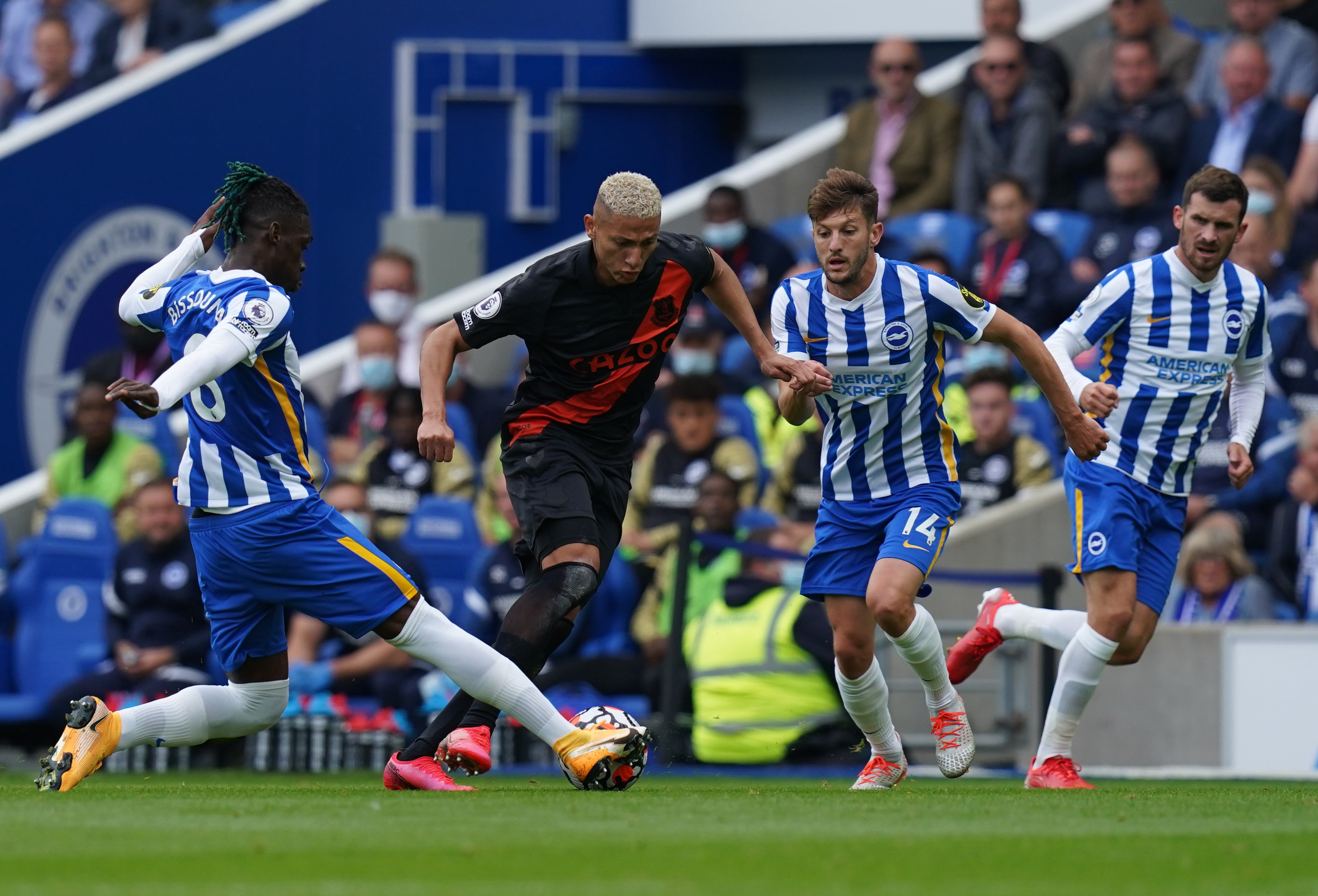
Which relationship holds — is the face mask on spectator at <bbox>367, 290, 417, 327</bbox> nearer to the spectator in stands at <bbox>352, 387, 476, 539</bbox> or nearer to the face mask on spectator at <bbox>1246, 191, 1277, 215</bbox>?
the spectator in stands at <bbox>352, 387, 476, 539</bbox>

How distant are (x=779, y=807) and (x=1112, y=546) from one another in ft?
6.41

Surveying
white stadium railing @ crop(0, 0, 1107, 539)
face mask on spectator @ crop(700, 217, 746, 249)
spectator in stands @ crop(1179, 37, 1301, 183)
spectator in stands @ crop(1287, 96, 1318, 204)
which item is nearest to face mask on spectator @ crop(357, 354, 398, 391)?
white stadium railing @ crop(0, 0, 1107, 539)

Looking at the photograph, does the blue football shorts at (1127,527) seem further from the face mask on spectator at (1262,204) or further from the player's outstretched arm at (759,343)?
the face mask on spectator at (1262,204)

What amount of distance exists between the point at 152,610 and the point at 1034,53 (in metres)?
7.08

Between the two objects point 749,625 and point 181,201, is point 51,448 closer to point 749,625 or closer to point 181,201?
point 181,201

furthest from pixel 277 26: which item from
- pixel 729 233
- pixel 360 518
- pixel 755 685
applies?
pixel 755 685

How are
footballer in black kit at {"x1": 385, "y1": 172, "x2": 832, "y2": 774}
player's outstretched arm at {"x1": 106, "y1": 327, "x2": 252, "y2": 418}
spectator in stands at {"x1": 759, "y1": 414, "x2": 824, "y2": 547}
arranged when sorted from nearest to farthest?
player's outstretched arm at {"x1": 106, "y1": 327, "x2": 252, "y2": 418}
footballer in black kit at {"x1": 385, "y1": 172, "x2": 832, "y2": 774}
spectator in stands at {"x1": 759, "y1": 414, "x2": 824, "y2": 547}

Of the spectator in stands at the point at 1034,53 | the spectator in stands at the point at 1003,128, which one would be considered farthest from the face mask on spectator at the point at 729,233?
the spectator in stands at the point at 1034,53

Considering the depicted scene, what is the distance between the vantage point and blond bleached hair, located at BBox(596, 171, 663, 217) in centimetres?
726

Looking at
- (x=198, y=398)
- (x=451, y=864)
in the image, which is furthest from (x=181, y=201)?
(x=451, y=864)

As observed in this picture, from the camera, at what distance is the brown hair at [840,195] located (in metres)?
7.58

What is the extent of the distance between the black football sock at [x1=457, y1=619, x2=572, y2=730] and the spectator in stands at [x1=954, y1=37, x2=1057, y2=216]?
303 inches

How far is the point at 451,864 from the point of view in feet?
17.3

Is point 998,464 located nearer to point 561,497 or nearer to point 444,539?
point 444,539
